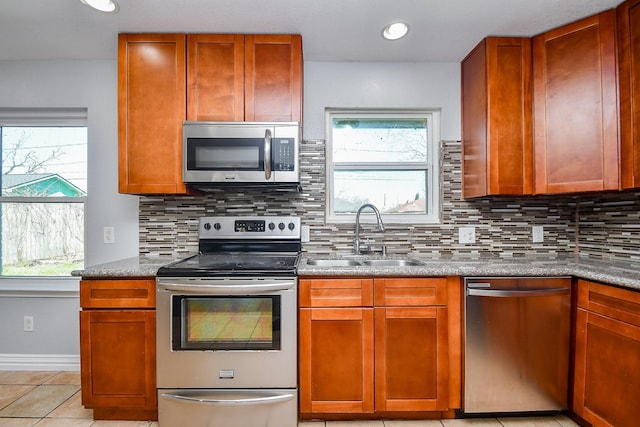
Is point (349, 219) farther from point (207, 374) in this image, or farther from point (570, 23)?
point (570, 23)

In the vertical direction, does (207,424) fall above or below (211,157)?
below

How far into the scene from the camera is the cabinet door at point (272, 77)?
6.55 ft

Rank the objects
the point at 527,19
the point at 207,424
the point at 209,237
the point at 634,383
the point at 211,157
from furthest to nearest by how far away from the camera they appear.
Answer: the point at 209,237 < the point at 211,157 < the point at 527,19 < the point at 207,424 < the point at 634,383

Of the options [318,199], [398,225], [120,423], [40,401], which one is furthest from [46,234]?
[398,225]

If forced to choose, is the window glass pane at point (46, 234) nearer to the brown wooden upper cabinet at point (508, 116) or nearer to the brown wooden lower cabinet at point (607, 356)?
the brown wooden upper cabinet at point (508, 116)

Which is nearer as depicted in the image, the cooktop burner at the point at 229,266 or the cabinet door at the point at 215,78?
the cooktop burner at the point at 229,266

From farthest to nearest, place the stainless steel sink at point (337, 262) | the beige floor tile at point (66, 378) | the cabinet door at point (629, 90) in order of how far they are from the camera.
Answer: the beige floor tile at point (66, 378)
the stainless steel sink at point (337, 262)
the cabinet door at point (629, 90)

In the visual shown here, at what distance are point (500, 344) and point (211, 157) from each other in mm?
1984

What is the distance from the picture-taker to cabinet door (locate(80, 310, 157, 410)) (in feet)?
5.64

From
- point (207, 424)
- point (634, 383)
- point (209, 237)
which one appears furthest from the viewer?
point (209, 237)

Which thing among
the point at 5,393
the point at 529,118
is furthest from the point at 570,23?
the point at 5,393

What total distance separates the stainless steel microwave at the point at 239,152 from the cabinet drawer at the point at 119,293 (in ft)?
2.17

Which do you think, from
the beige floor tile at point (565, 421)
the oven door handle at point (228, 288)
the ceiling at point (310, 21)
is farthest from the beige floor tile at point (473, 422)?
the ceiling at point (310, 21)

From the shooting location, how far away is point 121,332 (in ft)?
5.65
